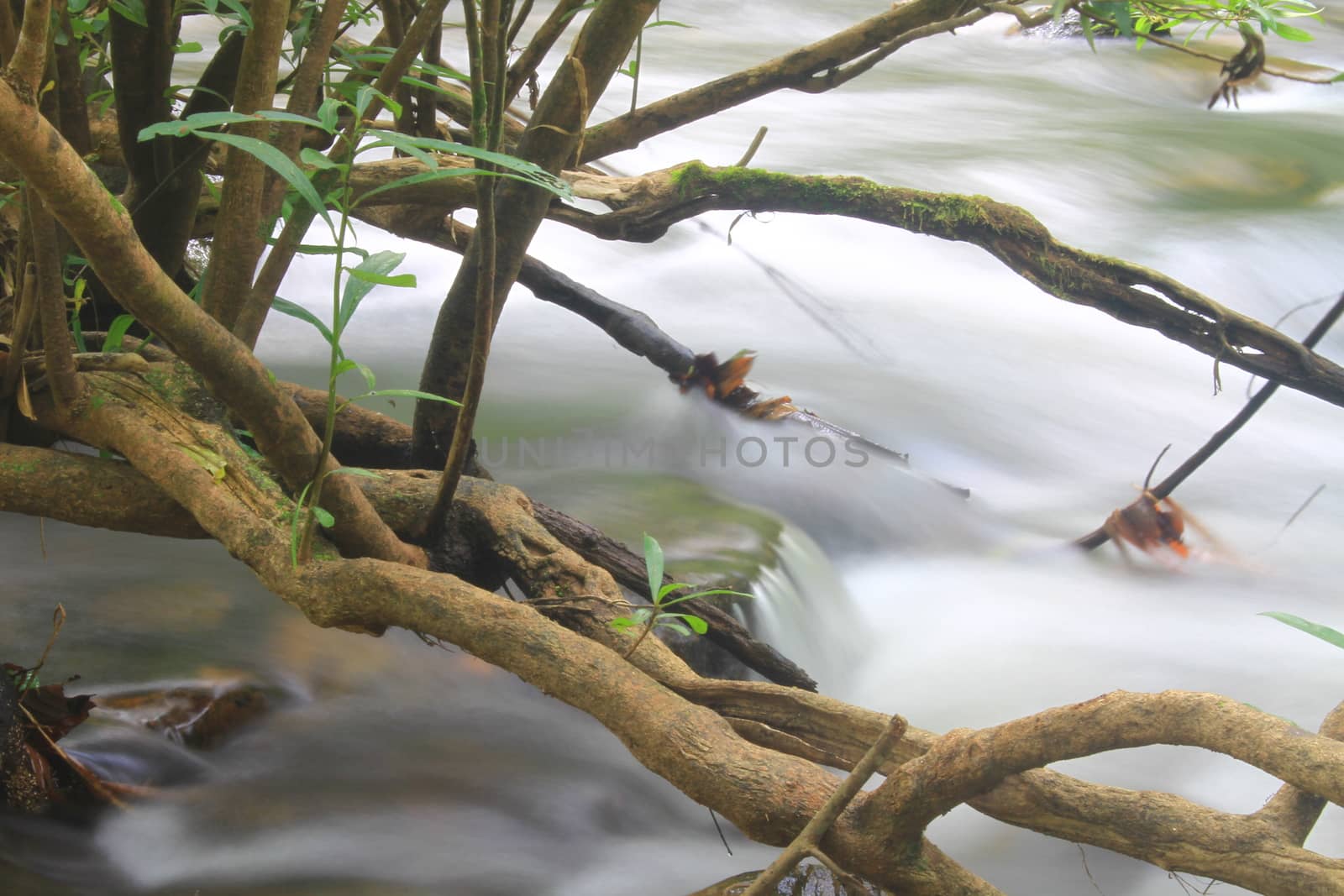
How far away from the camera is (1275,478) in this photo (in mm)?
4438

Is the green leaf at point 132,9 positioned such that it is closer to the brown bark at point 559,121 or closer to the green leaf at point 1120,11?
A: the brown bark at point 559,121

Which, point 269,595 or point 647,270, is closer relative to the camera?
point 269,595

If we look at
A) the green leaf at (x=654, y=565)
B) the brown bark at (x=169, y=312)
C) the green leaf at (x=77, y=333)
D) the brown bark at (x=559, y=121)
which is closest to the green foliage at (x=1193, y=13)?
the brown bark at (x=559, y=121)

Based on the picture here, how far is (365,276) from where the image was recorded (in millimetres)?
1116

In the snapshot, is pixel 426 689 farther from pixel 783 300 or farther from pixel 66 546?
pixel 783 300

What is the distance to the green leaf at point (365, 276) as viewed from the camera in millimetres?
1118

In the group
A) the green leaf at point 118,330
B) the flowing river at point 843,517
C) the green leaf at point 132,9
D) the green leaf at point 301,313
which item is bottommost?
the flowing river at point 843,517

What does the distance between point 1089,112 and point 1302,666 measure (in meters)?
5.32

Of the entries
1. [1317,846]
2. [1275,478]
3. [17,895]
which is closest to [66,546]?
[17,895]

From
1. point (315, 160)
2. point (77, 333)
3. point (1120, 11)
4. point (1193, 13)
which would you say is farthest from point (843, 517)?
point (315, 160)

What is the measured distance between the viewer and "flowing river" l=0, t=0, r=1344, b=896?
1950 mm

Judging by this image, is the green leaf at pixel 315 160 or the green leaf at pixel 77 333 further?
the green leaf at pixel 77 333

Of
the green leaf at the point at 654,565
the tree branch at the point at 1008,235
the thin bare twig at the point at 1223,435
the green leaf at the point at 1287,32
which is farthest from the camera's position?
the thin bare twig at the point at 1223,435

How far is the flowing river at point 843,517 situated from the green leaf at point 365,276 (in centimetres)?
99
